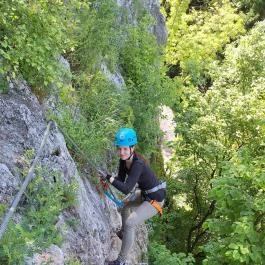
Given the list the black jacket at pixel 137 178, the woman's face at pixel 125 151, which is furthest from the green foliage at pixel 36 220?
the woman's face at pixel 125 151

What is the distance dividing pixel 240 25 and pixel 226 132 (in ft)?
39.2

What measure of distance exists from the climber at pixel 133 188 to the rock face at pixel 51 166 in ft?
1.12

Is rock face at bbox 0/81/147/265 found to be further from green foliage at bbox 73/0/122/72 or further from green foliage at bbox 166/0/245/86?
green foliage at bbox 166/0/245/86

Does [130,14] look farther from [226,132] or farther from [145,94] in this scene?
[226,132]

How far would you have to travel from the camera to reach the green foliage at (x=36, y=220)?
3.65m

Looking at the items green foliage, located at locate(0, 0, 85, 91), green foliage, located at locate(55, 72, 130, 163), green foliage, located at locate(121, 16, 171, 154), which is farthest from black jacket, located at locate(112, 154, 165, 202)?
green foliage, located at locate(121, 16, 171, 154)

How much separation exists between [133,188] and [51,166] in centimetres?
112

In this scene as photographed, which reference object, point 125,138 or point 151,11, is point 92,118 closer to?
point 125,138

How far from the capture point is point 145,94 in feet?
36.1

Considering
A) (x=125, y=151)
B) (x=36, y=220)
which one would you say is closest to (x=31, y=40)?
(x=125, y=151)

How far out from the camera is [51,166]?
5.48 metres

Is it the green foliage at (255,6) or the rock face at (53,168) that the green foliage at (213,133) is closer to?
the rock face at (53,168)

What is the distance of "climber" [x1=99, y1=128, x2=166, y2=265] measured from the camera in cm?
584

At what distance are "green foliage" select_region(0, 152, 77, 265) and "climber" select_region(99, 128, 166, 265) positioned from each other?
860 millimetres
